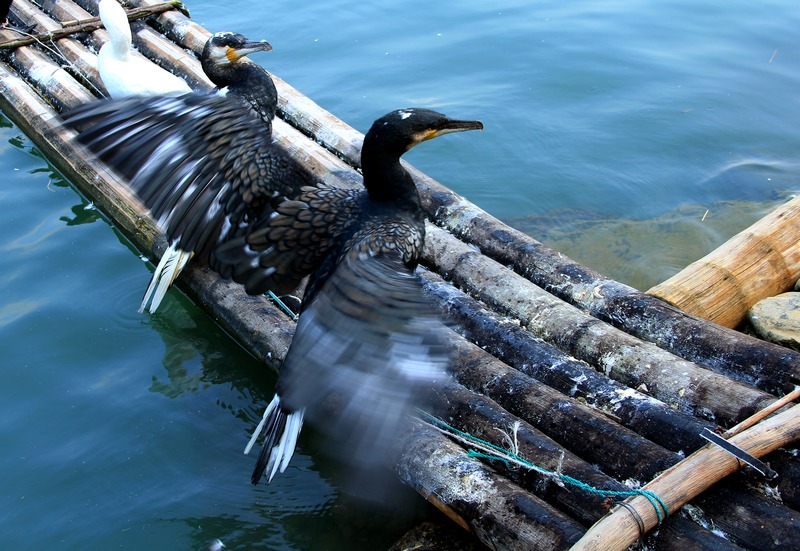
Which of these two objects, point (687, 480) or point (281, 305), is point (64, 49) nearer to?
point (281, 305)

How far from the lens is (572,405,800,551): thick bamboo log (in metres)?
2.49

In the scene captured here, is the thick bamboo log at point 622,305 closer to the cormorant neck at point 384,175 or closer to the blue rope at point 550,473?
the cormorant neck at point 384,175

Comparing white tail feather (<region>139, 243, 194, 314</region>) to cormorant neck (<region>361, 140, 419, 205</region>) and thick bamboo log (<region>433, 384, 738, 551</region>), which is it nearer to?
cormorant neck (<region>361, 140, 419, 205</region>)

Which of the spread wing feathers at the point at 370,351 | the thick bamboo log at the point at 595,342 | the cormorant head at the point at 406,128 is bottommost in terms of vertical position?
the thick bamboo log at the point at 595,342

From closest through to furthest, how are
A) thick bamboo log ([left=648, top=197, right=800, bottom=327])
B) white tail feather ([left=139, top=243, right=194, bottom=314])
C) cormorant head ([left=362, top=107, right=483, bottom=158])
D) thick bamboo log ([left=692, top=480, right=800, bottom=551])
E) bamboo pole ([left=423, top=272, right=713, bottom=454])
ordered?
thick bamboo log ([left=692, top=480, right=800, bottom=551])
bamboo pole ([left=423, top=272, right=713, bottom=454])
cormorant head ([left=362, top=107, right=483, bottom=158])
thick bamboo log ([left=648, top=197, right=800, bottom=327])
white tail feather ([left=139, top=243, right=194, bottom=314])

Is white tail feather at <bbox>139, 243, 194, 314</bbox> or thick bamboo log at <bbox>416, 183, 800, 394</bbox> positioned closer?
thick bamboo log at <bbox>416, 183, 800, 394</bbox>

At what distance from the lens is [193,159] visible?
3553 mm

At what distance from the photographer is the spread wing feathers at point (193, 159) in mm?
3504

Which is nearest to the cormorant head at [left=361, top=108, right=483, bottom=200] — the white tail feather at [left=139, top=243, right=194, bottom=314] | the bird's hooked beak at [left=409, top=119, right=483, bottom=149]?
the bird's hooked beak at [left=409, top=119, right=483, bottom=149]

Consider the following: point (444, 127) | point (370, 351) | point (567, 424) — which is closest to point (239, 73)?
point (444, 127)

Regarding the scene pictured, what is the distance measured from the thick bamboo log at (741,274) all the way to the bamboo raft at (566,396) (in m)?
0.43

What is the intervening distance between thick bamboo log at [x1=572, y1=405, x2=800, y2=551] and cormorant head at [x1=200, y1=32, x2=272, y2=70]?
385cm

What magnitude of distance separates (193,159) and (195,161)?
1 cm

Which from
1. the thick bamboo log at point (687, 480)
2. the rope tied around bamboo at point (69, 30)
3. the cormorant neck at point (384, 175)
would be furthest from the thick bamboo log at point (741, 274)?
the rope tied around bamboo at point (69, 30)
